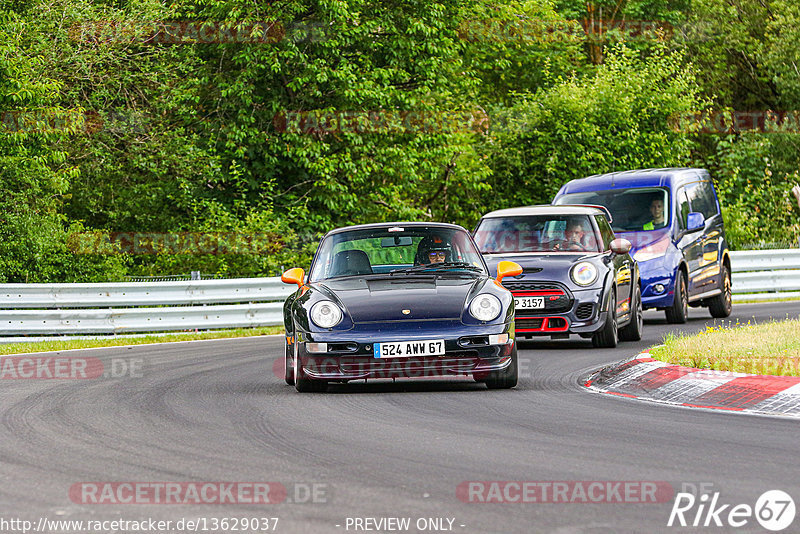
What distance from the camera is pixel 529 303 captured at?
45.6ft

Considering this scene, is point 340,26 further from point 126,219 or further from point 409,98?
point 126,219

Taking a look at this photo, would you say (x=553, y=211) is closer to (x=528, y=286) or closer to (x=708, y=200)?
(x=528, y=286)

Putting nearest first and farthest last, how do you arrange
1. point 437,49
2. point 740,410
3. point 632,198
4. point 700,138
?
point 740,410
point 632,198
point 437,49
point 700,138

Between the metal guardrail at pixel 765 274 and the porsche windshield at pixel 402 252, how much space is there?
46.6 feet

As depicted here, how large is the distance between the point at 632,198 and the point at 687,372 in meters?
9.10

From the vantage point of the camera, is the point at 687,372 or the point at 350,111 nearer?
the point at 687,372

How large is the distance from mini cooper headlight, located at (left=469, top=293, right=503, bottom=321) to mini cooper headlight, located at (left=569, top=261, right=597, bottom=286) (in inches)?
161

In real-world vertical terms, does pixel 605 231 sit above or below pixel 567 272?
above

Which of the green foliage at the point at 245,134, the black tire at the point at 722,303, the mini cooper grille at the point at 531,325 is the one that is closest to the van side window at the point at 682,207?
the black tire at the point at 722,303

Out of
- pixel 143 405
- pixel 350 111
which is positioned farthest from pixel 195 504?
pixel 350 111

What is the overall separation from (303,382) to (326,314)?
629 millimetres

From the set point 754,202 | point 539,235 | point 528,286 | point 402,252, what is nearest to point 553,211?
point 539,235

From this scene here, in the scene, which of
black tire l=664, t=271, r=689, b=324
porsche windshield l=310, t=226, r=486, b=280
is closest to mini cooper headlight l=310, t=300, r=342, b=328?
porsche windshield l=310, t=226, r=486, b=280

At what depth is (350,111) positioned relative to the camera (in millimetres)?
26406
